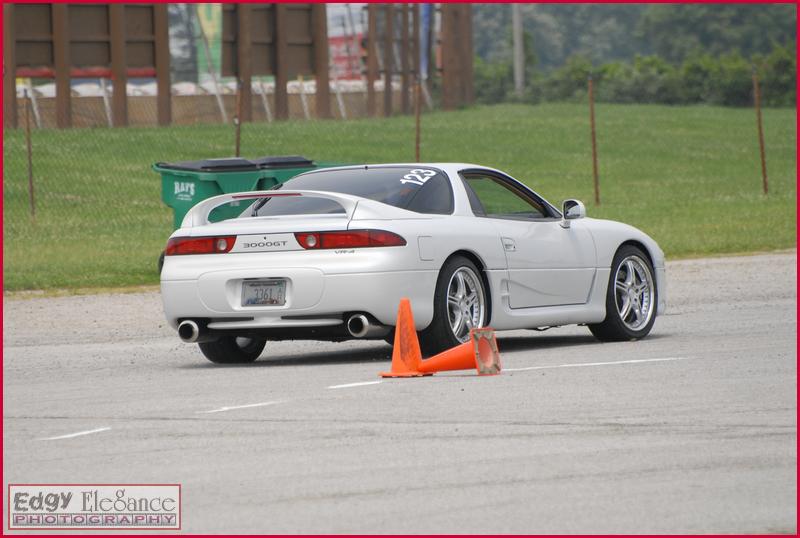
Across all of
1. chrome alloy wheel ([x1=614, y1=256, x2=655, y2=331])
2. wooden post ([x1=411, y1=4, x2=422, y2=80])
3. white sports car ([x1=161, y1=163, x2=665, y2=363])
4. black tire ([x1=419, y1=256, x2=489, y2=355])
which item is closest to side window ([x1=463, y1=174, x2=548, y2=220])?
white sports car ([x1=161, y1=163, x2=665, y2=363])

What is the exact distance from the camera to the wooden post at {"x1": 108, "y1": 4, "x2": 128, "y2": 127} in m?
43.2

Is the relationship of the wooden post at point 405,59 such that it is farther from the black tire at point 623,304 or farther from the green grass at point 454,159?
the black tire at point 623,304

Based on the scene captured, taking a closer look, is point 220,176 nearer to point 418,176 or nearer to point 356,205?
point 418,176

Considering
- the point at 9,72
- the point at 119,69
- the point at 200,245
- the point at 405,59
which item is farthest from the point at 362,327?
the point at 405,59

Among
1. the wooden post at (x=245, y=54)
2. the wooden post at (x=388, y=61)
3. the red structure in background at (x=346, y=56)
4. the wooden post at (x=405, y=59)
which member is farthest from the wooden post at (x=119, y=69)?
the wooden post at (x=405, y=59)

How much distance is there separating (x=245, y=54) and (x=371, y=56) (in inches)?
308

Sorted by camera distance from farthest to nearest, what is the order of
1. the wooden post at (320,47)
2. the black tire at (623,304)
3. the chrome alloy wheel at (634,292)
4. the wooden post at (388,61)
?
1. the wooden post at (388,61)
2. the wooden post at (320,47)
3. the chrome alloy wheel at (634,292)
4. the black tire at (623,304)

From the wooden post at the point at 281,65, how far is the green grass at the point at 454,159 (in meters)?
1.52

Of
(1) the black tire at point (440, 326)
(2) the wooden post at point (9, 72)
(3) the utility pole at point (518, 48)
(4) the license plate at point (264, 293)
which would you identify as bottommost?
(1) the black tire at point (440, 326)

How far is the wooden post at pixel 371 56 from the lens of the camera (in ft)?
180

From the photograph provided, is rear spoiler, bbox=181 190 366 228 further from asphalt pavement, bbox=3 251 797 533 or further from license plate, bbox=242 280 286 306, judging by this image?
asphalt pavement, bbox=3 251 797 533

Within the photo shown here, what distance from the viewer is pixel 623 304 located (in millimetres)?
12398

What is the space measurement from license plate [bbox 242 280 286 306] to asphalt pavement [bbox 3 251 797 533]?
0.47 metres

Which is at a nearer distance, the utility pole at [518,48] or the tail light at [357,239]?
the tail light at [357,239]
